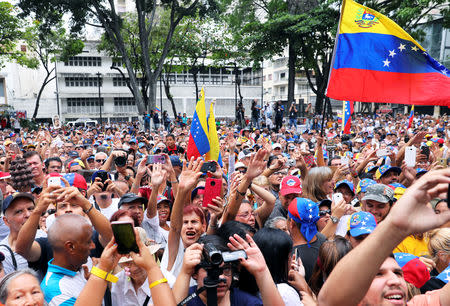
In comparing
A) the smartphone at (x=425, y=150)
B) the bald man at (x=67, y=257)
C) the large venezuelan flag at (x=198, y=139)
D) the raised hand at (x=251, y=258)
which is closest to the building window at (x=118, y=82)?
the smartphone at (x=425, y=150)

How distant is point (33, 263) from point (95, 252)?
1.92ft

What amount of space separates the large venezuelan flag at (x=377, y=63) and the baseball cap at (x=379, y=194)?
1.97m

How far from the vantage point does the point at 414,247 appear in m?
3.50

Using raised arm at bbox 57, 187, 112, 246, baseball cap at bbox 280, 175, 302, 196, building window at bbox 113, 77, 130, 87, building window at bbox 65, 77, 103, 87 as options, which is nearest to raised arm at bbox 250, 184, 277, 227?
baseball cap at bbox 280, 175, 302, 196

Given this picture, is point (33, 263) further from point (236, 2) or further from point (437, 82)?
point (236, 2)

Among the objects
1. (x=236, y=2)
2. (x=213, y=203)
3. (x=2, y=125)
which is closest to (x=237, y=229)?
(x=213, y=203)

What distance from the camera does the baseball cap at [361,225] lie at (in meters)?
2.88

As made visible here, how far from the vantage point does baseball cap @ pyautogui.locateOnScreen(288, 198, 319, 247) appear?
11.1 ft

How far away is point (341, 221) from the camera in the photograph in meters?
3.86

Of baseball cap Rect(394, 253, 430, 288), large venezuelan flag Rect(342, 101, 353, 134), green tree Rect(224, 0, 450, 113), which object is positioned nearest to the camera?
baseball cap Rect(394, 253, 430, 288)

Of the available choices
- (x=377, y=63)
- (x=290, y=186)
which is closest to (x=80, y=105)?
(x=377, y=63)

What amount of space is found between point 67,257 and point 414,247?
314 cm

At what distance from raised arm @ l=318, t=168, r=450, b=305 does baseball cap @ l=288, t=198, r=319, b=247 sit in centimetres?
184

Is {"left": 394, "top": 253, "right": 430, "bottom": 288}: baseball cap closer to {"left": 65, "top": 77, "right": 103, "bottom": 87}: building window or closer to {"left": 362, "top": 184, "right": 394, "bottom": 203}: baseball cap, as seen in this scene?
{"left": 362, "top": 184, "right": 394, "bottom": 203}: baseball cap
